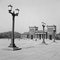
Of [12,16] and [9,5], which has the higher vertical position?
[9,5]

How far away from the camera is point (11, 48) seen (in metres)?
12.1

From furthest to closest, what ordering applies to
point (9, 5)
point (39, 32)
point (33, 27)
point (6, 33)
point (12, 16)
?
1. point (6, 33)
2. point (33, 27)
3. point (39, 32)
4. point (12, 16)
5. point (9, 5)

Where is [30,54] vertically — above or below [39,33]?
above

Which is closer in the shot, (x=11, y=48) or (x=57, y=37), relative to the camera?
(x=11, y=48)

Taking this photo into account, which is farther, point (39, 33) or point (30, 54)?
point (39, 33)

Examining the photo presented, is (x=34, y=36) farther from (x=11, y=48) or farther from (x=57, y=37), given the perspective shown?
(x=11, y=48)

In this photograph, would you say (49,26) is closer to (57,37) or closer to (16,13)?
(57,37)

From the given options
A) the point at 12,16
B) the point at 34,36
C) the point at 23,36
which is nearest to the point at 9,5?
the point at 12,16

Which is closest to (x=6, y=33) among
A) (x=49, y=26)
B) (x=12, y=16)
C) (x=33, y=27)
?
(x=33, y=27)

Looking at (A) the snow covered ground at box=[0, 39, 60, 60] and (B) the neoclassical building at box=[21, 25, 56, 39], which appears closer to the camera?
(A) the snow covered ground at box=[0, 39, 60, 60]

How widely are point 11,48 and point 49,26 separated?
6021 cm

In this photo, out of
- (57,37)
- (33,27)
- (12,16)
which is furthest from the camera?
(33,27)

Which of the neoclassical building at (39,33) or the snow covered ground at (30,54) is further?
the neoclassical building at (39,33)

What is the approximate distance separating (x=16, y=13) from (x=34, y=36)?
203 ft
